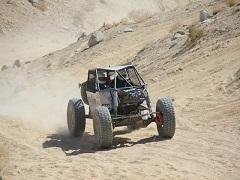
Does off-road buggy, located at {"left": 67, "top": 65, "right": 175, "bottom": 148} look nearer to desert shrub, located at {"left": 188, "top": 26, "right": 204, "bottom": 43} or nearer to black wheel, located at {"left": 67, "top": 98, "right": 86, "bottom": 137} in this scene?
black wheel, located at {"left": 67, "top": 98, "right": 86, "bottom": 137}

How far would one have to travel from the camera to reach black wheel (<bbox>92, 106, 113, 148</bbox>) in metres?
10.7

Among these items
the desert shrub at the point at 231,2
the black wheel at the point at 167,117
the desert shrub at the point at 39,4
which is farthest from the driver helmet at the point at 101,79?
the desert shrub at the point at 39,4

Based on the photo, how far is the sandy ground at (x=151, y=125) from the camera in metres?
9.38

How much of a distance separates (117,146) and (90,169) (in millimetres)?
2035

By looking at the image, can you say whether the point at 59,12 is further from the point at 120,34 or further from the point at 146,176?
the point at 146,176

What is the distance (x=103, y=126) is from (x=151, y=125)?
9.53ft

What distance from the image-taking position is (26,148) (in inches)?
451

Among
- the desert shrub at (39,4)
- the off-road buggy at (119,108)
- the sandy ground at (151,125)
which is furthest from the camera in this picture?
the desert shrub at (39,4)

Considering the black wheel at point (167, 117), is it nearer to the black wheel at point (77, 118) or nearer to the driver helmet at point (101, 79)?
the driver helmet at point (101, 79)

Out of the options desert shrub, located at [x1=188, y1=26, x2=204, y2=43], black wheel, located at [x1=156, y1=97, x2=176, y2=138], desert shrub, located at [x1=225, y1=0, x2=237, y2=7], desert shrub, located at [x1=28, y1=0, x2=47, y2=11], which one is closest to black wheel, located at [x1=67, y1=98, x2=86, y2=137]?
black wheel, located at [x1=156, y1=97, x2=176, y2=138]

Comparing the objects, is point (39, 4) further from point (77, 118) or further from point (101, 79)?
point (77, 118)

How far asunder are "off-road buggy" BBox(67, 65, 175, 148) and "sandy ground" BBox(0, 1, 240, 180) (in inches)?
13.8

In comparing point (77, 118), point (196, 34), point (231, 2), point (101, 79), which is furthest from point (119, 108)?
point (231, 2)

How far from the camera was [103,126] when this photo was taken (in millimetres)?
10672
